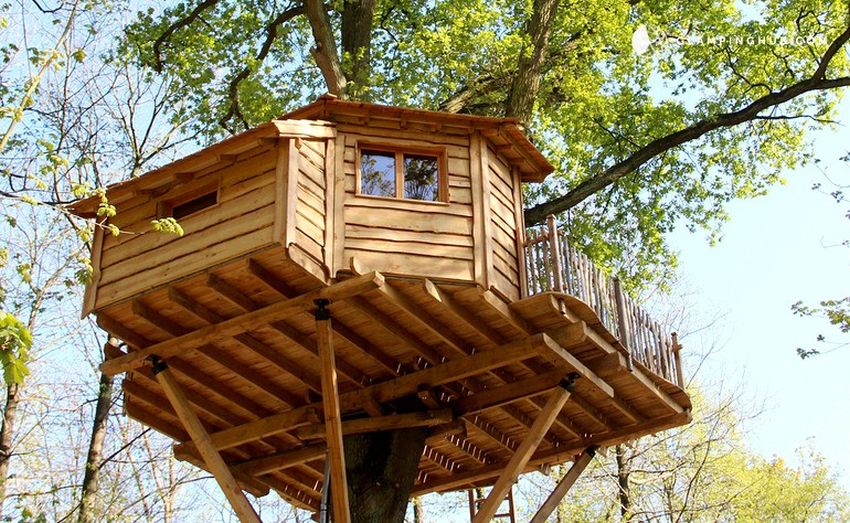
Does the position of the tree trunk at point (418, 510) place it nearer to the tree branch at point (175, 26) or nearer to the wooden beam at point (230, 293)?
the tree branch at point (175, 26)

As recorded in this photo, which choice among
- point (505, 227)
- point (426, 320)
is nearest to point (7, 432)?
point (426, 320)

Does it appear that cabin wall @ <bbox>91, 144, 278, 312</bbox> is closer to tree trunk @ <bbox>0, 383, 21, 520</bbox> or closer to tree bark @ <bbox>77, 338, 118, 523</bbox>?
tree bark @ <bbox>77, 338, 118, 523</bbox>

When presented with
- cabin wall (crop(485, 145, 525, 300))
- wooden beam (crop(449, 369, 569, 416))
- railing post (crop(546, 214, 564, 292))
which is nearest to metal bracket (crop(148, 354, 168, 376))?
wooden beam (crop(449, 369, 569, 416))

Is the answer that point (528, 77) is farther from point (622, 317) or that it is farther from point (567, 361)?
point (567, 361)

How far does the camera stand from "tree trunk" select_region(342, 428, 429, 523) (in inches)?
464

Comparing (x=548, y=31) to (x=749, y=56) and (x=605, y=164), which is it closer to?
(x=605, y=164)

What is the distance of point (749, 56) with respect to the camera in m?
18.0

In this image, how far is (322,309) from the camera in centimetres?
1055

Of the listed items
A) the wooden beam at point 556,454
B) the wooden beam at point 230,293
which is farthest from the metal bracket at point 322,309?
the wooden beam at point 556,454

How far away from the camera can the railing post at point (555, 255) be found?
37.2 ft

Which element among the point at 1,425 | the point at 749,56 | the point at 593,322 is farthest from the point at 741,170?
the point at 1,425

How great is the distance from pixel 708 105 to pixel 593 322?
703cm

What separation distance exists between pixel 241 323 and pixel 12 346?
4.77 m

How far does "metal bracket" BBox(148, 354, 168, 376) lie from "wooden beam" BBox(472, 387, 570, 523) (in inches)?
148
